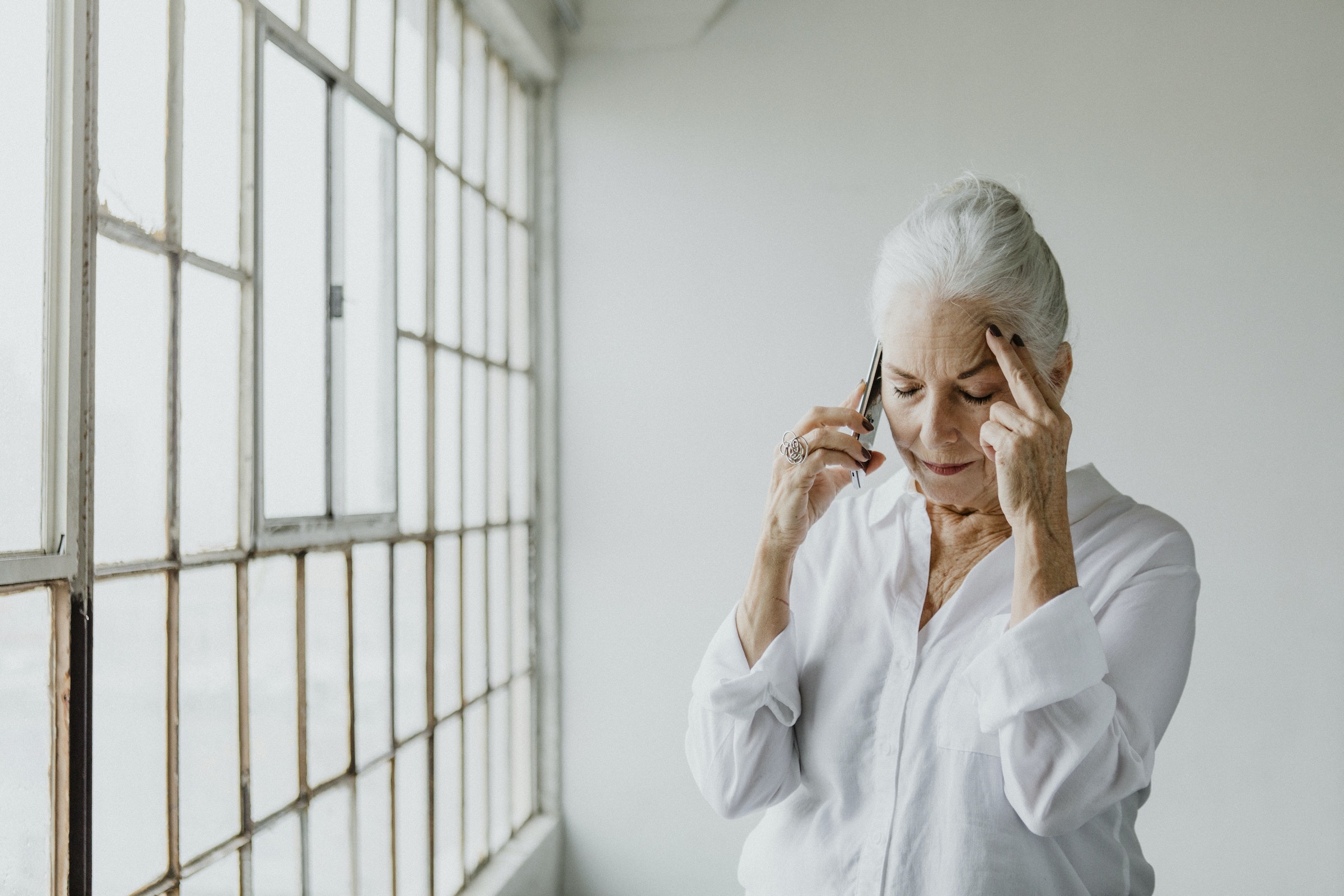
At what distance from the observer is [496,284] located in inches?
108

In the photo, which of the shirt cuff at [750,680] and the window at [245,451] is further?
the shirt cuff at [750,680]

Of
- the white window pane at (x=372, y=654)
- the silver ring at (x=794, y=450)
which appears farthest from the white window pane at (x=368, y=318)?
the silver ring at (x=794, y=450)

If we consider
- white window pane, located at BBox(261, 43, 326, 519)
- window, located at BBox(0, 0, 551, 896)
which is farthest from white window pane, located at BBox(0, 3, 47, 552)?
white window pane, located at BBox(261, 43, 326, 519)

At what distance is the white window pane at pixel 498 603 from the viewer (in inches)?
105

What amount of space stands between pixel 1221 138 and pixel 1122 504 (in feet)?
6.04

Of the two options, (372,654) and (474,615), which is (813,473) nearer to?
(372,654)

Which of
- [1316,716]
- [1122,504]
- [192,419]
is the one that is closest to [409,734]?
[192,419]

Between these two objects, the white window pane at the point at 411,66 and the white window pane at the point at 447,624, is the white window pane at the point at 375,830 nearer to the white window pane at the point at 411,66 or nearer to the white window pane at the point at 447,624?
the white window pane at the point at 447,624

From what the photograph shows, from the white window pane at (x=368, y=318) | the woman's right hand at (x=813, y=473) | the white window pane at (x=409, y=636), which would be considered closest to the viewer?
the woman's right hand at (x=813, y=473)

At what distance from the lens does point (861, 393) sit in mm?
1480

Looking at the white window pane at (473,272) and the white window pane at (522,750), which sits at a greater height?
the white window pane at (473,272)

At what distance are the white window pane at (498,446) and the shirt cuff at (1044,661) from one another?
1807mm

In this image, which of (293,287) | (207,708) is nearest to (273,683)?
(207,708)

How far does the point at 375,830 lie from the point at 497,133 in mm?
1867
